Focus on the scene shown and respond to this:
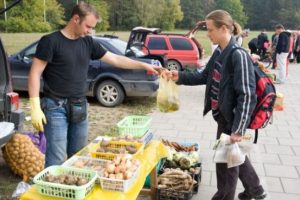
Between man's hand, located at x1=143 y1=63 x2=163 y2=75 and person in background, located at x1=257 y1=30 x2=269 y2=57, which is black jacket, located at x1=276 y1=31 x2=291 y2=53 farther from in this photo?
man's hand, located at x1=143 y1=63 x2=163 y2=75

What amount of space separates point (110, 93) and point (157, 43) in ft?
20.4

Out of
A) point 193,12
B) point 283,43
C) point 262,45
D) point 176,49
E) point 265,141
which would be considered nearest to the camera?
point 265,141

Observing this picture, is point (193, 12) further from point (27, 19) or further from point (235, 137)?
point (235, 137)

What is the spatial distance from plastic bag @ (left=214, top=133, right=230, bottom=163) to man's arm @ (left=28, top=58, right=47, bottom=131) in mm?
1617

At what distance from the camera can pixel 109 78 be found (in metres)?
9.21

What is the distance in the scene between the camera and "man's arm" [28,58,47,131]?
3.54 meters

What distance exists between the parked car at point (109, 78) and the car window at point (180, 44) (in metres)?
5.59

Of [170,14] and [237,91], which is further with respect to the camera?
[170,14]

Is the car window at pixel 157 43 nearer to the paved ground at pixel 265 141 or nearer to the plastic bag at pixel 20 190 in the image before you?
the paved ground at pixel 265 141

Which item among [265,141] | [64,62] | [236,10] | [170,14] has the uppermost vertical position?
[236,10]

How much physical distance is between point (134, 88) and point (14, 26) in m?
55.4

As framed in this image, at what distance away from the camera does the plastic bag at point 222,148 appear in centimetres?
371

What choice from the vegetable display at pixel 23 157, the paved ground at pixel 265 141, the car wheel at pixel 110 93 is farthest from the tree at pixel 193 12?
the vegetable display at pixel 23 157

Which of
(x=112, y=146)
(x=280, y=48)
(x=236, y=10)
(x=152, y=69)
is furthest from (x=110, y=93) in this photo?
(x=236, y=10)
